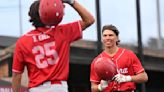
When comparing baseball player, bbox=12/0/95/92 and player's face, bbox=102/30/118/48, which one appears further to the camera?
player's face, bbox=102/30/118/48

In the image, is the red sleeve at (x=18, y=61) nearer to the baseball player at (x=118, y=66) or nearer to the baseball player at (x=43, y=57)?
the baseball player at (x=43, y=57)

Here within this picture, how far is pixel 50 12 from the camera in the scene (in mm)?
4777

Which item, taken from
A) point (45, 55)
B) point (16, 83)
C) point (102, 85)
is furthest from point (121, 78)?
point (16, 83)

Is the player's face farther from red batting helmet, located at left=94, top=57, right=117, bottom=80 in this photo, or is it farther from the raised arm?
the raised arm

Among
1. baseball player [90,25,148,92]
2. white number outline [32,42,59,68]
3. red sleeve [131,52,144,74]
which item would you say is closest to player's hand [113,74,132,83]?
baseball player [90,25,148,92]

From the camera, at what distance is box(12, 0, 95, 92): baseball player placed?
489 cm

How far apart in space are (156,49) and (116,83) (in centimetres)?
702

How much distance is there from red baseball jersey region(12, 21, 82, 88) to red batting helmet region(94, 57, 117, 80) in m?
0.58

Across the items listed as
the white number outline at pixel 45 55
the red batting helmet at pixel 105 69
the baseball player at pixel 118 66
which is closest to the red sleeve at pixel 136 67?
the baseball player at pixel 118 66

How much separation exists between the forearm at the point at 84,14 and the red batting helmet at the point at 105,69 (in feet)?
1.71

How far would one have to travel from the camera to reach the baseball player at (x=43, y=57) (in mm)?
4887

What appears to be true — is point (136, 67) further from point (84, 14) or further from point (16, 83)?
point (16, 83)

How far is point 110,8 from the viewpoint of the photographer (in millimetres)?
12484

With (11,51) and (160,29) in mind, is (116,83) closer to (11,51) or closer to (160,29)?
(11,51)
